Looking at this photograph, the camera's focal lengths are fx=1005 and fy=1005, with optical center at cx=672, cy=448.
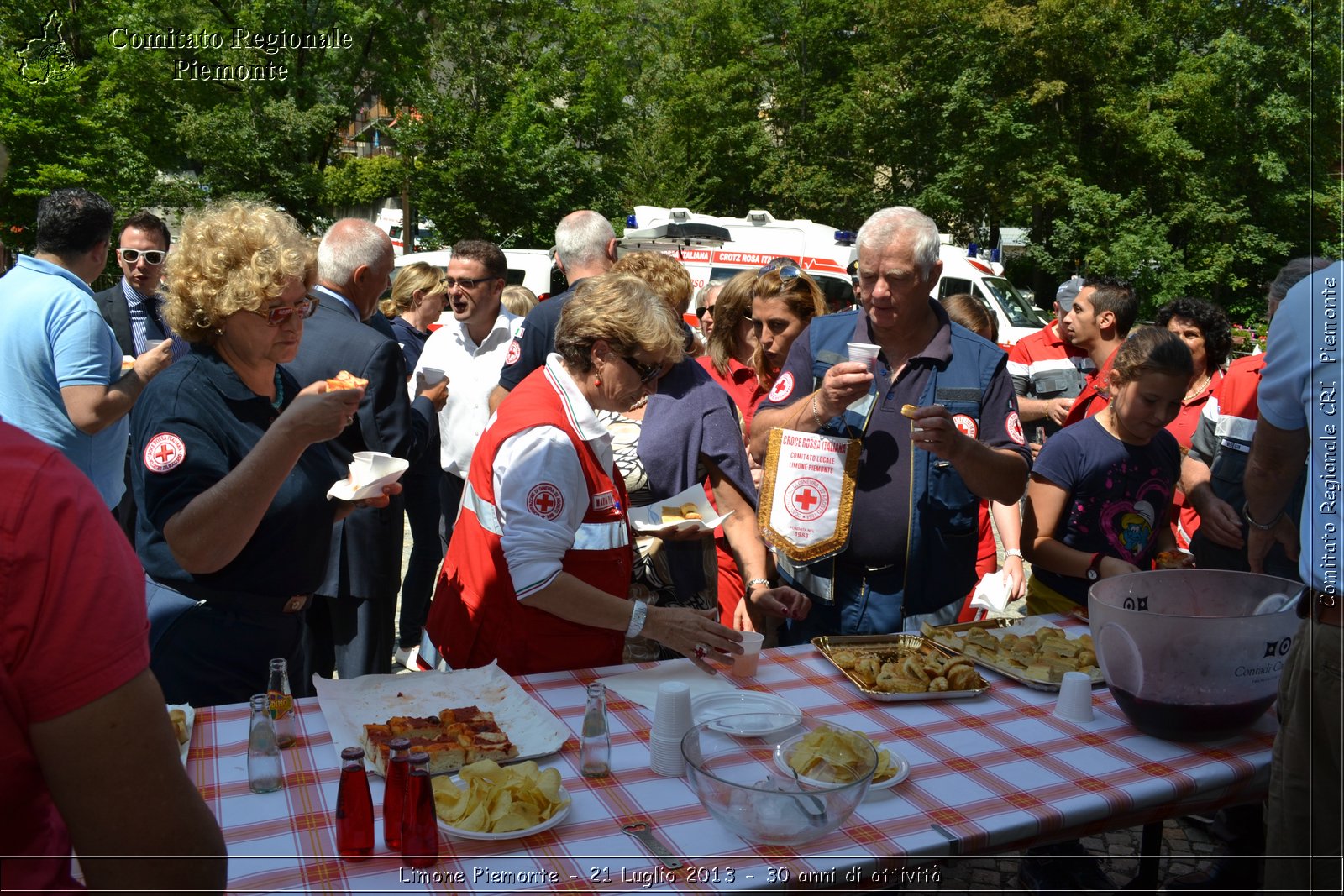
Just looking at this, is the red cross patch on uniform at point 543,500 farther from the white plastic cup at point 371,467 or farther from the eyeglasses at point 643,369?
the white plastic cup at point 371,467

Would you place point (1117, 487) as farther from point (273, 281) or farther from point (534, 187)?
point (534, 187)

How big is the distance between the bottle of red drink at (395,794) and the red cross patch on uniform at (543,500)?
0.78 m

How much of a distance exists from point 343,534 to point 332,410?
1788 mm

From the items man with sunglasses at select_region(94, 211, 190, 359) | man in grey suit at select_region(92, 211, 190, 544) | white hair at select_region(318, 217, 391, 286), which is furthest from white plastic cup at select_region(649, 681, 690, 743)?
man with sunglasses at select_region(94, 211, 190, 359)

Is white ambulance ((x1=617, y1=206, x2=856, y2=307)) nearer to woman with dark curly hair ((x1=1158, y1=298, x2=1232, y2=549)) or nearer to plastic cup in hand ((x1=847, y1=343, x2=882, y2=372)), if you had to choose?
Result: woman with dark curly hair ((x1=1158, y1=298, x2=1232, y2=549))

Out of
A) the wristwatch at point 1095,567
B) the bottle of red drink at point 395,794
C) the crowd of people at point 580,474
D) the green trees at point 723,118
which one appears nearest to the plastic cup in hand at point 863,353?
the crowd of people at point 580,474

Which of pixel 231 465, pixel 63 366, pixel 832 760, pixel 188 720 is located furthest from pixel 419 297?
pixel 832 760

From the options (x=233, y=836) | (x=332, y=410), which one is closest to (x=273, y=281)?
(x=332, y=410)

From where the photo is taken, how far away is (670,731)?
6.66ft

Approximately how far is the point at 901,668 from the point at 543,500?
1.00 meters

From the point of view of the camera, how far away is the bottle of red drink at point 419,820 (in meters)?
1.65

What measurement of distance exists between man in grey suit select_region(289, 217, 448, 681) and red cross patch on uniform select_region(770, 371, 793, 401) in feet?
4.67

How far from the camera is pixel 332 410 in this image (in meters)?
2.27

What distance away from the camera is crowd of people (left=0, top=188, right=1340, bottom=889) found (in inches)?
76.9
